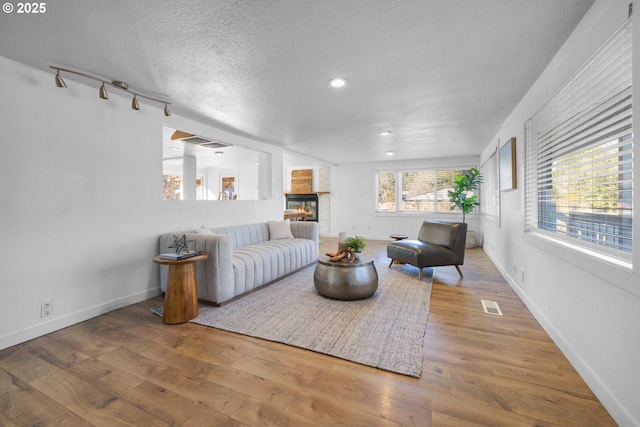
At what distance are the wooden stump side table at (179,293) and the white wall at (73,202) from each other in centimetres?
72

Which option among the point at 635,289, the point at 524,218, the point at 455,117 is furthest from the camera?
the point at 455,117

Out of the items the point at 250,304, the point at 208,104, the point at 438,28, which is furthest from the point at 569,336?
the point at 208,104

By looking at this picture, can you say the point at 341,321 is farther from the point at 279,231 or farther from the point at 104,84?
the point at 104,84

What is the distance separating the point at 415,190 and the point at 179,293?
21.0 ft

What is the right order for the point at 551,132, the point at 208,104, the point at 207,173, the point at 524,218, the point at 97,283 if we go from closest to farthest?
the point at 551,132, the point at 97,283, the point at 524,218, the point at 208,104, the point at 207,173

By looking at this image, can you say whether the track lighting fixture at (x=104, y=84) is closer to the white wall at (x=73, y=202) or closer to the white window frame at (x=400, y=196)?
the white wall at (x=73, y=202)

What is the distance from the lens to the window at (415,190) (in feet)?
23.5

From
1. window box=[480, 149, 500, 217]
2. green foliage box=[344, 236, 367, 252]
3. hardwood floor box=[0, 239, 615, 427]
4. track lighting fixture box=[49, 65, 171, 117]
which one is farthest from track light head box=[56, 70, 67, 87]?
window box=[480, 149, 500, 217]

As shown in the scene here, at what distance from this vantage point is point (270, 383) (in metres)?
1.65

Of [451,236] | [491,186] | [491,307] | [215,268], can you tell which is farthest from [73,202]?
[491,186]

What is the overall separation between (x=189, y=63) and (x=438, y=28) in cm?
184

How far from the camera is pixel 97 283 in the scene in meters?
2.68

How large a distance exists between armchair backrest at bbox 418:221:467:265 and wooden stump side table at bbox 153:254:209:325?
3288mm

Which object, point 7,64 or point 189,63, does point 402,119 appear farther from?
point 7,64
